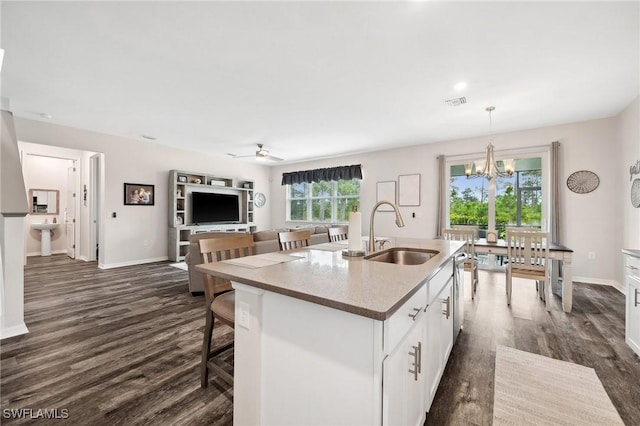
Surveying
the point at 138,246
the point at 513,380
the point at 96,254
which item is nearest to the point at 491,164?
the point at 513,380

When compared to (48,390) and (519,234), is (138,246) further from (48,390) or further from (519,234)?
(519,234)

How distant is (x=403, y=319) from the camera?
3.47ft

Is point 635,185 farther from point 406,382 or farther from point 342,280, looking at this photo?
point 342,280

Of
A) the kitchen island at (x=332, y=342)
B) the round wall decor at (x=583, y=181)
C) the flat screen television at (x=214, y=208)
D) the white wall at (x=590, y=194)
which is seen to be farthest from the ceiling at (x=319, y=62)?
the flat screen television at (x=214, y=208)

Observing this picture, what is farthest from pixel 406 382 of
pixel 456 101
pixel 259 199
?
pixel 259 199

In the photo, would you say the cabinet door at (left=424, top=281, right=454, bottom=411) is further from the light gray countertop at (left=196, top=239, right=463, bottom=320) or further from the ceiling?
the ceiling

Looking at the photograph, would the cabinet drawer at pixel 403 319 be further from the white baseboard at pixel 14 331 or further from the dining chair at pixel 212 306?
the white baseboard at pixel 14 331

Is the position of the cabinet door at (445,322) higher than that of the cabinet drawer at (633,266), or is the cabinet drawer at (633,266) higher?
the cabinet drawer at (633,266)

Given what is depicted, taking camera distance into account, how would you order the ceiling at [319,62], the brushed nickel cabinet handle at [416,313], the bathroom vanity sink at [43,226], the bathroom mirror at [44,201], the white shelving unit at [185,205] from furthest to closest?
the bathroom mirror at [44,201], the bathroom vanity sink at [43,226], the white shelving unit at [185,205], the ceiling at [319,62], the brushed nickel cabinet handle at [416,313]

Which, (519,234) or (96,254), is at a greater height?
(519,234)

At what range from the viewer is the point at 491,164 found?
363 centimetres

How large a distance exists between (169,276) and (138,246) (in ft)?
5.44

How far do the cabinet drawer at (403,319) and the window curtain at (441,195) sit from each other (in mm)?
4364

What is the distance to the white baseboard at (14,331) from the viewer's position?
2381 mm
